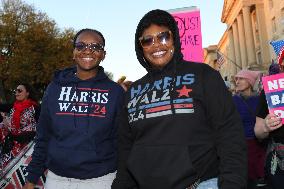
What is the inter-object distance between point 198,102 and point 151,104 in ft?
0.87

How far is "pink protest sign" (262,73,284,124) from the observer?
312 centimetres

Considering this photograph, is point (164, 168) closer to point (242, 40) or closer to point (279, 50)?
point (279, 50)

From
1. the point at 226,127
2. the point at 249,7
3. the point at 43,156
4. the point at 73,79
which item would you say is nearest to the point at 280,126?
the point at 226,127

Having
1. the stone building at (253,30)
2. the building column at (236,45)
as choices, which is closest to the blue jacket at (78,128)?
the stone building at (253,30)

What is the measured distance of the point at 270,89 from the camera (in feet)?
10.5

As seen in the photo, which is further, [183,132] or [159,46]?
[159,46]

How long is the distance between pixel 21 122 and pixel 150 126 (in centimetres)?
522

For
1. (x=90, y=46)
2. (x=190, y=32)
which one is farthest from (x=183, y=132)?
(x=190, y=32)

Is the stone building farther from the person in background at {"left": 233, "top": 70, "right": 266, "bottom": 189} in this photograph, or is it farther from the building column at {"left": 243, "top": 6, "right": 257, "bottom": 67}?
the person in background at {"left": 233, "top": 70, "right": 266, "bottom": 189}

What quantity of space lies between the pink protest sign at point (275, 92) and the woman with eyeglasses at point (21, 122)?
4391 millimetres

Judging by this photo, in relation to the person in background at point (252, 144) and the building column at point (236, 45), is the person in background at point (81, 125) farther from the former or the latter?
the building column at point (236, 45)

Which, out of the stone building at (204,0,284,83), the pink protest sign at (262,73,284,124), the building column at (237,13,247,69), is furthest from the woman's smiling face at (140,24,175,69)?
the building column at (237,13,247,69)

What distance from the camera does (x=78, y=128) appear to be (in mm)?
2799

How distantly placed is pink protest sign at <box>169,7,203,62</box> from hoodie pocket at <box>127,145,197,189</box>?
412cm
